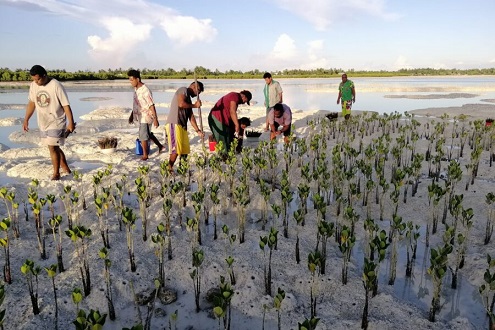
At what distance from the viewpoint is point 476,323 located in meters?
3.52

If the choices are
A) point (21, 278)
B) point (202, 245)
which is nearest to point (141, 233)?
point (202, 245)

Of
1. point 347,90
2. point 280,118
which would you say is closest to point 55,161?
point 280,118

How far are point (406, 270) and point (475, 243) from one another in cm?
142

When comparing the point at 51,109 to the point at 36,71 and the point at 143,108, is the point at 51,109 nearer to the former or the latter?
the point at 36,71

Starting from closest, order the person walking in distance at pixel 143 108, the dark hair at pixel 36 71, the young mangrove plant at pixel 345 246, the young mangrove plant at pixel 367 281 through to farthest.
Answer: the young mangrove plant at pixel 367 281 → the young mangrove plant at pixel 345 246 → the dark hair at pixel 36 71 → the person walking in distance at pixel 143 108

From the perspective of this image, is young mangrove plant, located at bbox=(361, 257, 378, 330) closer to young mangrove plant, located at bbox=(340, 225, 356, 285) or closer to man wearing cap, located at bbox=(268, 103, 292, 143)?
young mangrove plant, located at bbox=(340, 225, 356, 285)

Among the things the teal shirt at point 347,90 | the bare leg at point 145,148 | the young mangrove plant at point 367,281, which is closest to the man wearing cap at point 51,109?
the bare leg at point 145,148

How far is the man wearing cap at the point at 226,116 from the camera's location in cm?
855

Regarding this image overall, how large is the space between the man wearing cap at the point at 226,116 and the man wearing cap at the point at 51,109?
319 cm

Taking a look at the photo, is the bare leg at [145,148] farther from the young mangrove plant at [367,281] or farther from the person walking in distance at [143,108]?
the young mangrove plant at [367,281]

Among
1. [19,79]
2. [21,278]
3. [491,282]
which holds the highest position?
[19,79]

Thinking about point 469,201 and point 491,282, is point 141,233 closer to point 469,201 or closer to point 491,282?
point 491,282

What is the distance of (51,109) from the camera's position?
691 centimetres

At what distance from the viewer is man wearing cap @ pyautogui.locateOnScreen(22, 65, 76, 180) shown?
22.3 feet
